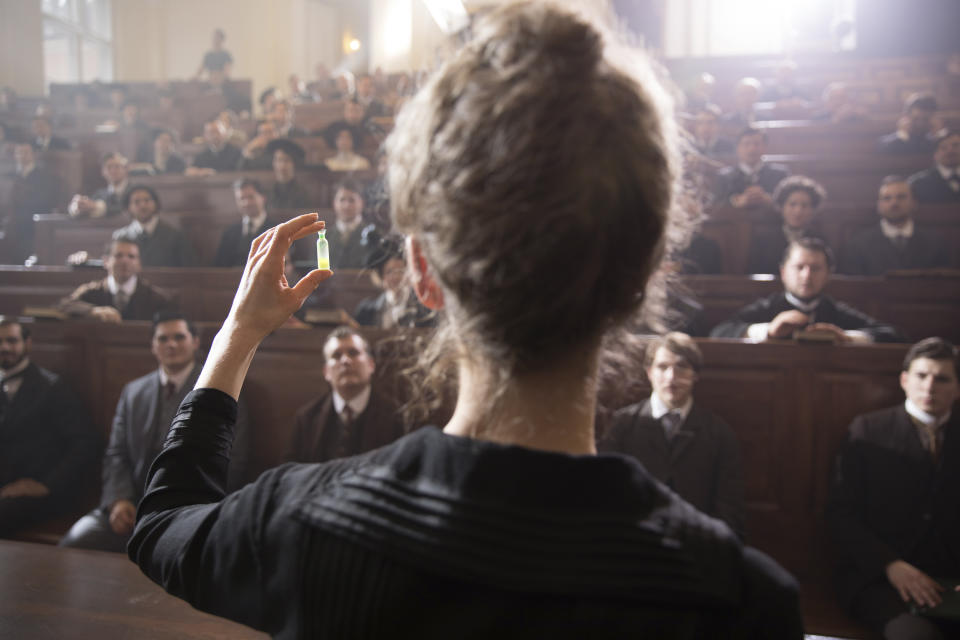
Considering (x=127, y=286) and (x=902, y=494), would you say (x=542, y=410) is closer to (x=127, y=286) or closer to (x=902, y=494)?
(x=902, y=494)

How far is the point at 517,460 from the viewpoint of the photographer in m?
0.45

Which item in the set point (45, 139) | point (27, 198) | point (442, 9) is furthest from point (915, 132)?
point (45, 139)

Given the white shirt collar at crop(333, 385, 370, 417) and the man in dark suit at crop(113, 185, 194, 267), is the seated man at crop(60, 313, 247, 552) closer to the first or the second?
the white shirt collar at crop(333, 385, 370, 417)

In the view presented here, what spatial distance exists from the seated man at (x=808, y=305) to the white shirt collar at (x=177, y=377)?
103 inches

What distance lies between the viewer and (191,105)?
9977 millimetres

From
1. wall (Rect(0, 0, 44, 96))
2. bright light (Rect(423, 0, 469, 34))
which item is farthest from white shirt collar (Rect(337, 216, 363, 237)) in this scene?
wall (Rect(0, 0, 44, 96))

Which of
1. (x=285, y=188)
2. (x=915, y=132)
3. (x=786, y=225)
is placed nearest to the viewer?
(x=786, y=225)

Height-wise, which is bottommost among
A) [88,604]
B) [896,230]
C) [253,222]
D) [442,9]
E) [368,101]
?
[88,604]

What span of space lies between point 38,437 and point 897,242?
16.0 feet

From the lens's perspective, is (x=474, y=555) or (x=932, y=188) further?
(x=932, y=188)

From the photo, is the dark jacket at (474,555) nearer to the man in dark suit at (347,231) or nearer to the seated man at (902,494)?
the seated man at (902,494)

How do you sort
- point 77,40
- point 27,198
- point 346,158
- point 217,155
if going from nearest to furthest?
point 346,158
point 27,198
point 217,155
point 77,40

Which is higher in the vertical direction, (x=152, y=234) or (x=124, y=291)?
(x=152, y=234)

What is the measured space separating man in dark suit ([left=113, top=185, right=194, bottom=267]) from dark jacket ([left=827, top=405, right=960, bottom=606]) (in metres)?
4.57
